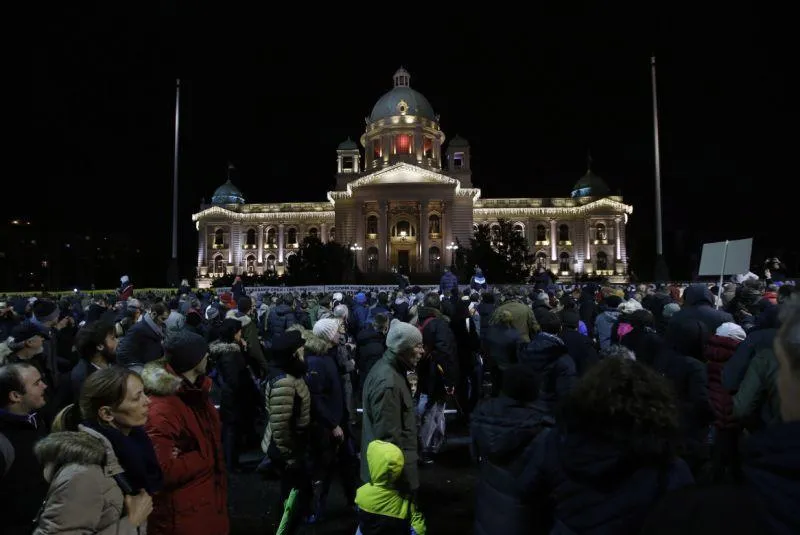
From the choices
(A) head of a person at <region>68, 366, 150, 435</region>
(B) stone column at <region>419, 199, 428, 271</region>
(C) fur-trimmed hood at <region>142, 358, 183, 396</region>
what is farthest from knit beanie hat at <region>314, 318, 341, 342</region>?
(B) stone column at <region>419, 199, 428, 271</region>

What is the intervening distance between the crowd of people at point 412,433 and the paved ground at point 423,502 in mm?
210

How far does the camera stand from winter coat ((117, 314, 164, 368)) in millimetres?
5414

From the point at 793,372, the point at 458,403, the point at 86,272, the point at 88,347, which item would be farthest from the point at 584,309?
the point at 86,272

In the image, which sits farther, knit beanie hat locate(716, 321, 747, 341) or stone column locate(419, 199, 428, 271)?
stone column locate(419, 199, 428, 271)

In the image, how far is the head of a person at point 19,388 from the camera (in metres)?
3.44

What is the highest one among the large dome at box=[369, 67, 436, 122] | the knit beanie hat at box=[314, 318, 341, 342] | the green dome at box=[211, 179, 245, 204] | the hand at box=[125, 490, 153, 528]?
the large dome at box=[369, 67, 436, 122]

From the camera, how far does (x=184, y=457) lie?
3486 millimetres

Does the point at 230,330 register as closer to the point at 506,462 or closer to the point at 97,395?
the point at 97,395

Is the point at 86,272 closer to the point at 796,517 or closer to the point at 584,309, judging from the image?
the point at 584,309

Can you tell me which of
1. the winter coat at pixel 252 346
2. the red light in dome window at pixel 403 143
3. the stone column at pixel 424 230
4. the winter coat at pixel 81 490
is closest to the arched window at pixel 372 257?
the stone column at pixel 424 230

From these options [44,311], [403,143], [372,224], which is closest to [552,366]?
[44,311]

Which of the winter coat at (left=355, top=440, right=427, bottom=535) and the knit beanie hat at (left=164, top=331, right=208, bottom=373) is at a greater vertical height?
the knit beanie hat at (left=164, top=331, right=208, bottom=373)

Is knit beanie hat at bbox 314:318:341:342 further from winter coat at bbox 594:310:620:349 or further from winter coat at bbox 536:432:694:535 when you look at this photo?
winter coat at bbox 594:310:620:349

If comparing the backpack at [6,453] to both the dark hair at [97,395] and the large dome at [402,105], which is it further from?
the large dome at [402,105]
